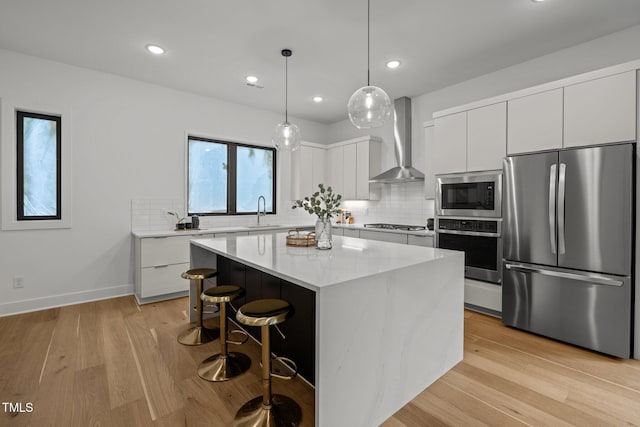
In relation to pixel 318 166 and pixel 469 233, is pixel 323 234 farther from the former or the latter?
pixel 318 166

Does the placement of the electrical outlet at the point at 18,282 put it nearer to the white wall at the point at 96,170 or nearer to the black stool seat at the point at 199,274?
the white wall at the point at 96,170

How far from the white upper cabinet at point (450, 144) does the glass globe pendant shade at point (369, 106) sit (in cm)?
167

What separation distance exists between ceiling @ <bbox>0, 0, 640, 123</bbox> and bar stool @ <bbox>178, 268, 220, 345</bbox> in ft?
7.29

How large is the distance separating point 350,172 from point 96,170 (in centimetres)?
365

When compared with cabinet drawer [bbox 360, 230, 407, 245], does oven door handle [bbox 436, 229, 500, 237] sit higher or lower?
higher

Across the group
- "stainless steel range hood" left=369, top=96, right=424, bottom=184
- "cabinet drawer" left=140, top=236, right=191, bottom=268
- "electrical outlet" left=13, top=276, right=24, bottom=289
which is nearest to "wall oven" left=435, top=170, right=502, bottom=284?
"stainless steel range hood" left=369, top=96, right=424, bottom=184

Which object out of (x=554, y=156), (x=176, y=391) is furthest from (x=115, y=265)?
(x=554, y=156)

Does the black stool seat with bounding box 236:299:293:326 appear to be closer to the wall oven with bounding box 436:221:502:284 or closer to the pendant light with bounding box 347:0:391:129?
the pendant light with bounding box 347:0:391:129

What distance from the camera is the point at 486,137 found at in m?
3.35

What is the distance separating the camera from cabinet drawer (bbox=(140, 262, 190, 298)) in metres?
3.71

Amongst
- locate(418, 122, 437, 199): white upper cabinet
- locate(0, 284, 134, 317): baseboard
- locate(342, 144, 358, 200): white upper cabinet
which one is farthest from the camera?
locate(342, 144, 358, 200): white upper cabinet

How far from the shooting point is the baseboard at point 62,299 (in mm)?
3388

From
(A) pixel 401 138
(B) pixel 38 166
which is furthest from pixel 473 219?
(B) pixel 38 166

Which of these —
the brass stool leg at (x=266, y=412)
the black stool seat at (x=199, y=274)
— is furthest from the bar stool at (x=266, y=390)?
the black stool seat at (x=199, y=274)
